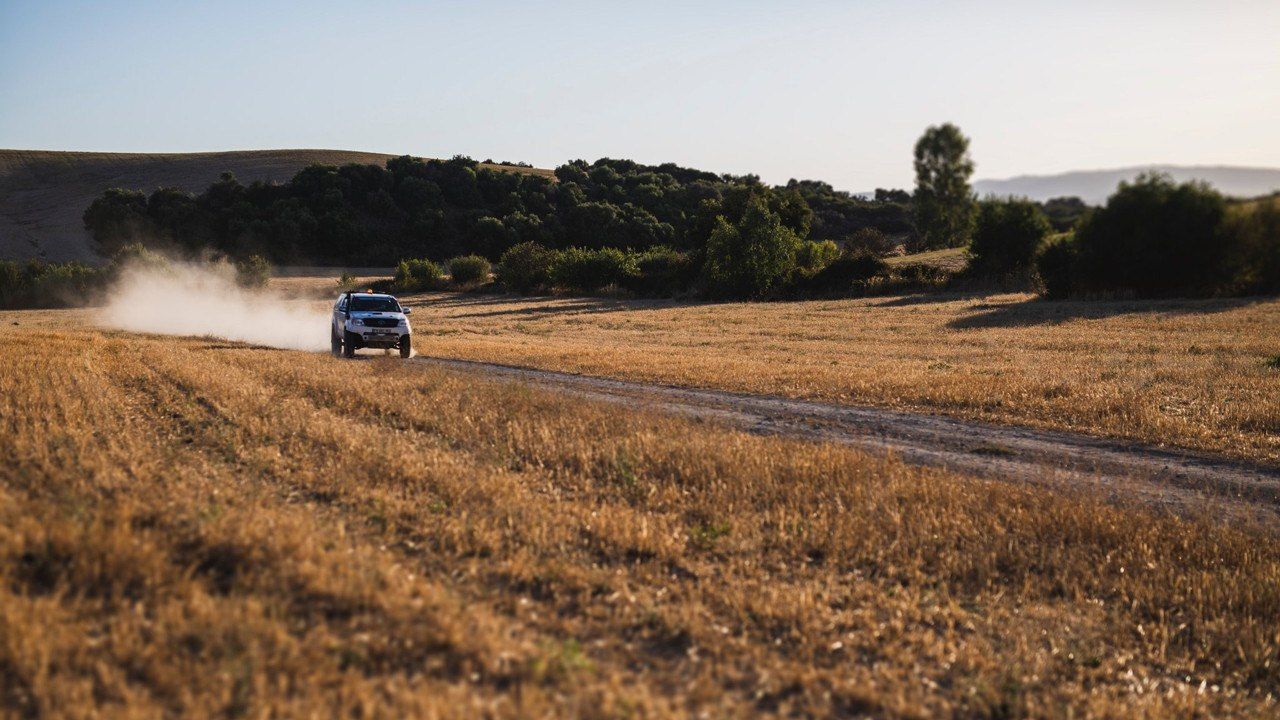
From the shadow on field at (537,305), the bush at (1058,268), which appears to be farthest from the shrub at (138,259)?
the bush at (1058,268)

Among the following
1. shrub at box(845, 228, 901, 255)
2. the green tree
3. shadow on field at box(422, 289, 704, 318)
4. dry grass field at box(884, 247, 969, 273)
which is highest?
the green tree

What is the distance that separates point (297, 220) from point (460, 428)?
9914 cm

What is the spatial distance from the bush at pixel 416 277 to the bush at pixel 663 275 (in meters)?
21.7

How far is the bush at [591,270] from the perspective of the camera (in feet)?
244

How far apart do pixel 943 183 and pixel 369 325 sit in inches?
3357

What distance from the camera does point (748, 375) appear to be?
68.2 ft

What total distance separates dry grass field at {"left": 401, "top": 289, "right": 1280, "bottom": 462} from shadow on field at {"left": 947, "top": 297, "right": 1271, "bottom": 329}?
0.35 ft

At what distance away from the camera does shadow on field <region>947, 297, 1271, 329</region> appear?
1497 inches

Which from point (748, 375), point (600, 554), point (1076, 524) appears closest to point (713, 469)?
point (600, 554)

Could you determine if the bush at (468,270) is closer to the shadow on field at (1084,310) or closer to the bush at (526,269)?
the bush at (526,269)

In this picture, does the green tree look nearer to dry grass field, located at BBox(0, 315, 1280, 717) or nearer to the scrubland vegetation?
the scrubland vegetation

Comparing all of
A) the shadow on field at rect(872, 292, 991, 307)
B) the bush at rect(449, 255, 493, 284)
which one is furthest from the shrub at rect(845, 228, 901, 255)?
the bush at rect(449, 255, 493, 284)

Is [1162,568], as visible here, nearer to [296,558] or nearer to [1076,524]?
[1076,524]

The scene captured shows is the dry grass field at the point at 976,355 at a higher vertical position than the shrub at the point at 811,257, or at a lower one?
lower
